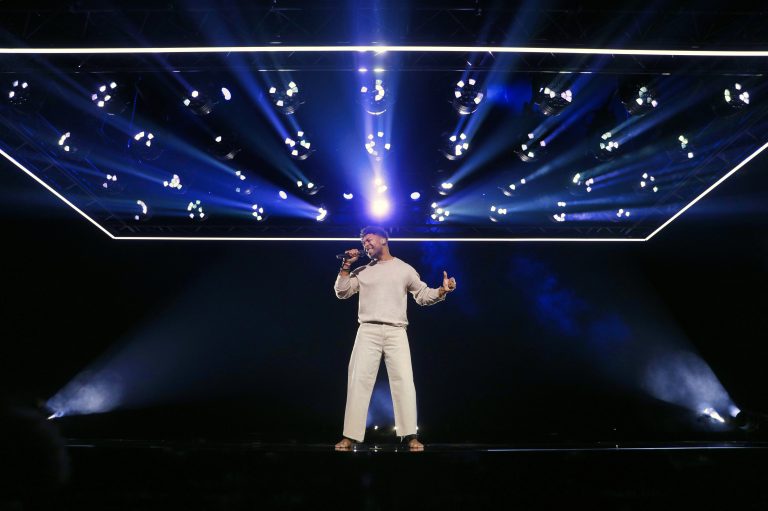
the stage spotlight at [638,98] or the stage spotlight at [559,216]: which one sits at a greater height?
the stage spotlight at [638,98]

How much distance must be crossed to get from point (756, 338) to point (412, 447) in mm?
6482

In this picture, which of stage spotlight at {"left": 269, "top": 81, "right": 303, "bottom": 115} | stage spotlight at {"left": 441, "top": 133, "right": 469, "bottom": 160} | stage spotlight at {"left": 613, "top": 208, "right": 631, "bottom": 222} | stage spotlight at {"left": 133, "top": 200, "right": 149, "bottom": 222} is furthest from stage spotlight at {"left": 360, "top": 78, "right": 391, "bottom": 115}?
stage spotlight at {"left": 613, "top": 208, "right": 631, "bottom": 222}

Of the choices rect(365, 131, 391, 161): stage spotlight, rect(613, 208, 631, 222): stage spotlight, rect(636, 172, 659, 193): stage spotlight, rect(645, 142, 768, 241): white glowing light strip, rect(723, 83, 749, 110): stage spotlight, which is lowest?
rect(645, 142, 768, 241): white glowing light strip

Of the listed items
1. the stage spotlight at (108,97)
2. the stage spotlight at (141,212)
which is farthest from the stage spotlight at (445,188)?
the stage spotlight at (141,212)

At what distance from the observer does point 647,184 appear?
23.3ft

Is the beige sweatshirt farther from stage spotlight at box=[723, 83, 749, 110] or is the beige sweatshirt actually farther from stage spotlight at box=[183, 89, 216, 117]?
stage spotlight at box=[723, 83, 749, 110]

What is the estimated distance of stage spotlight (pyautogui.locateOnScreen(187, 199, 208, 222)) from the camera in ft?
24.6

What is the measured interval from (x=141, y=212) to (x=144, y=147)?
131 centimetres

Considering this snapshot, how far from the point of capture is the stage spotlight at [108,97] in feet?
18.8

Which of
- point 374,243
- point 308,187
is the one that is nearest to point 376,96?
point 308,187

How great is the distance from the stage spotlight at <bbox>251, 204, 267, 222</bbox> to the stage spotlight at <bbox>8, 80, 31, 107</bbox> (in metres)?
2.95

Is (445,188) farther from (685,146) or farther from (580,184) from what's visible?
(685,146)

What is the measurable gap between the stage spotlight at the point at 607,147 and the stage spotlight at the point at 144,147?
5.52 metres

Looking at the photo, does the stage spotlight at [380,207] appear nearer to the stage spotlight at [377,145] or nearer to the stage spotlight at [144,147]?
the stage spotlight at [377,145]
